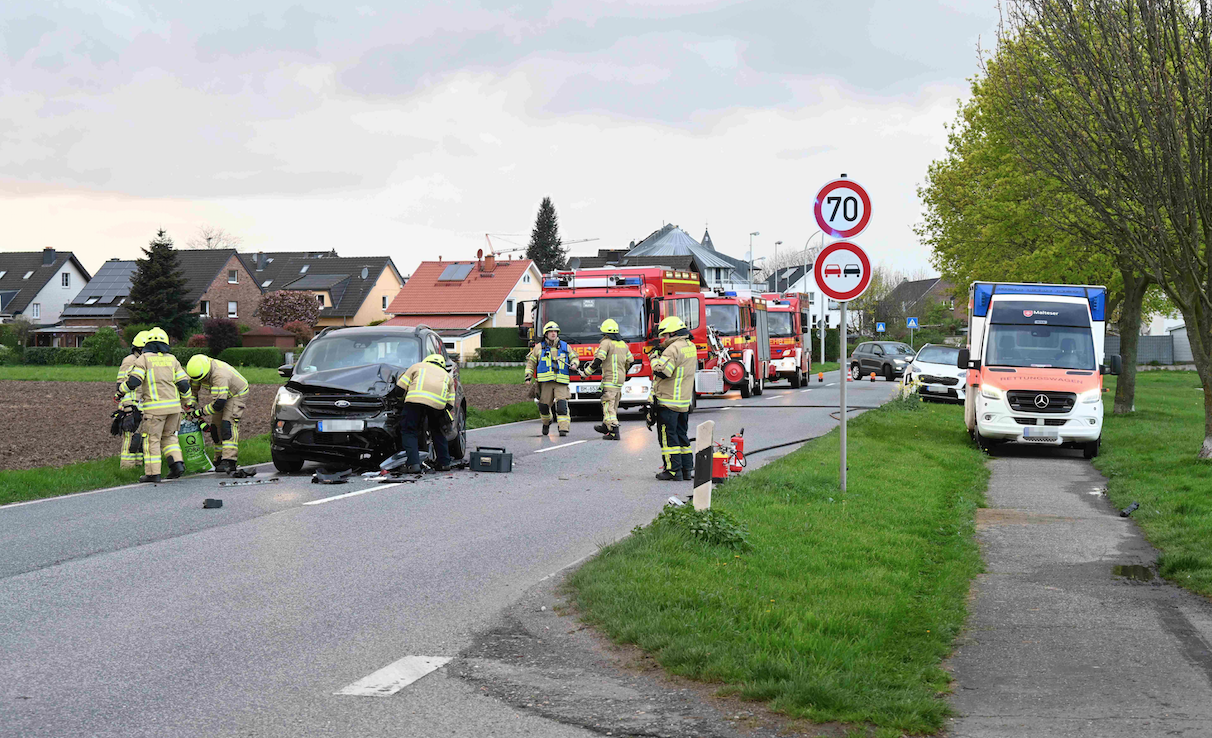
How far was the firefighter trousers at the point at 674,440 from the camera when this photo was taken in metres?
14.0

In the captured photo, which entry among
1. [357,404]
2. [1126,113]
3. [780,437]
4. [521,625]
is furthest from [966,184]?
[521,625]

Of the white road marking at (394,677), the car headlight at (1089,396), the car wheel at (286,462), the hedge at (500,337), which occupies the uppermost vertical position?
the hedge at (500,337)

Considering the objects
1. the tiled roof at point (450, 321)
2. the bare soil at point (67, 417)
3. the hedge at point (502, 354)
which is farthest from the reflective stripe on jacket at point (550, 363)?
the tiled roof at point (450, 321)

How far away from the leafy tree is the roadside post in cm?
8027

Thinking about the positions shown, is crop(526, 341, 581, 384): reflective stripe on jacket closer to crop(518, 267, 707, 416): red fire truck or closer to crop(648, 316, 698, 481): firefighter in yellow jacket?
crop(518, 267, 707, 416): red fire truck

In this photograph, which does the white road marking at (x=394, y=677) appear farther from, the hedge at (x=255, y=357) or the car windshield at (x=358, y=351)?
the hedge at (x=255, y=357)

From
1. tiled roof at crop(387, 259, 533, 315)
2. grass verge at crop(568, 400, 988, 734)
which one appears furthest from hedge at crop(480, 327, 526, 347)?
grass verge at crop(568, 400, 988, 734)

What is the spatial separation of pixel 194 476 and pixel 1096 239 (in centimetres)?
1278

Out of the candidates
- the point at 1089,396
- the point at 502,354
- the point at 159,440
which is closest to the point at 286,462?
the point at 159,440

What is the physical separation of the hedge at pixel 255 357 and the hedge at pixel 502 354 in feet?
38.4

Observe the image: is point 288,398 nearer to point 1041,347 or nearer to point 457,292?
point 1041,347

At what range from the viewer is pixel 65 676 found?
18.9 feet

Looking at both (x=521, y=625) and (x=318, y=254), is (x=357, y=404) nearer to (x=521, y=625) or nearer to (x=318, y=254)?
(x=521, y=625)

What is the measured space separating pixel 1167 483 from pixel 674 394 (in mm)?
5631
